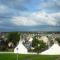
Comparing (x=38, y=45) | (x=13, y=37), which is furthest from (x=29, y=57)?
(x=13, y=37)

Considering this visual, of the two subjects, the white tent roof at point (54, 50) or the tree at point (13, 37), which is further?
the tree at point (13, 37)

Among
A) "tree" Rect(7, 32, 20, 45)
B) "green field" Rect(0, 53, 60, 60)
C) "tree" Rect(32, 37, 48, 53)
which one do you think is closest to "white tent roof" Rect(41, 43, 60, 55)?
"green field" Rect(0, 53, 60, 60)

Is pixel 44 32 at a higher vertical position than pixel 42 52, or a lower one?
higher

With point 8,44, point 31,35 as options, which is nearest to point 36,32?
point 31,35

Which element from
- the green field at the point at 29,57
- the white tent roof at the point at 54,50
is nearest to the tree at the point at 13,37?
the green field at the point at 29,57

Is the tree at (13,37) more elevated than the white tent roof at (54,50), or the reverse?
the tree at (13,37)

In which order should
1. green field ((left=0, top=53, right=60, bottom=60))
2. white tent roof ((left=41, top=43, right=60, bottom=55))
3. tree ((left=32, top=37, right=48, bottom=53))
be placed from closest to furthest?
white tent roof ((left=41, top=43, right=60, bottom=55)) < tree ((left=32, top=37, right=48, bottom=53)) < green field ((left=0, top=53, right=60, bottom=60))

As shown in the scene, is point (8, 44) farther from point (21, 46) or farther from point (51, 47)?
point (51, 47)

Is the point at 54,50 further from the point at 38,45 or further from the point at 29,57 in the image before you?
the point at 29,57

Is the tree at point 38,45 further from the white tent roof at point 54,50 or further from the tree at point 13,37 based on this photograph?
the tree at point 13,37

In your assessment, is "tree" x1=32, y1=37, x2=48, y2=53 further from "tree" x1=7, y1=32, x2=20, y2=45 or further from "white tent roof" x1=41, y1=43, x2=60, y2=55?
"tree" x1=7, y1=32, x2=20, y2=45

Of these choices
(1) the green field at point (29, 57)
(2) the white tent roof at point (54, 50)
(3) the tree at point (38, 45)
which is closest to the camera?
(2) the white tent roof at point (54, 50)
